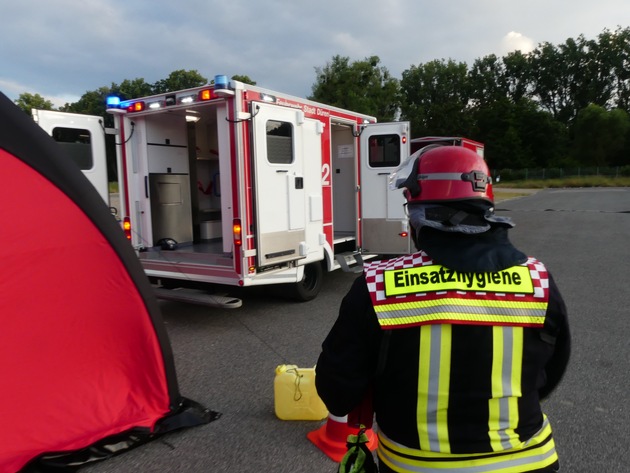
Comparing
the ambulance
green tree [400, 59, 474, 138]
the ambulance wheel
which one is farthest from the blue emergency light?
green tree [400, 59, 474, 138]

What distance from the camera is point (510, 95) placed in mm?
86188

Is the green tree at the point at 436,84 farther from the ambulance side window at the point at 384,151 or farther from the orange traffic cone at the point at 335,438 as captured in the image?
the orange traffic cone at the point at 335,438

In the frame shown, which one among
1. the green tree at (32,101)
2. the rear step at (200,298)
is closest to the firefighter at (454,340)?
the rear step at (200,298)

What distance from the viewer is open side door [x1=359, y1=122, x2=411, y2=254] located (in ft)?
26.8

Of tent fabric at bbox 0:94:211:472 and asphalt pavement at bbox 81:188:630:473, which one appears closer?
tent fabric at bbox 0:94:211:472

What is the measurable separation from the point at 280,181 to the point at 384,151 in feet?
8.53

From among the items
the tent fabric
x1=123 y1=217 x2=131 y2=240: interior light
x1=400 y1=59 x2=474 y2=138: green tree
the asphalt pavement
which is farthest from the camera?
x1=400 y1=59 x2=474 y2=138: green tree

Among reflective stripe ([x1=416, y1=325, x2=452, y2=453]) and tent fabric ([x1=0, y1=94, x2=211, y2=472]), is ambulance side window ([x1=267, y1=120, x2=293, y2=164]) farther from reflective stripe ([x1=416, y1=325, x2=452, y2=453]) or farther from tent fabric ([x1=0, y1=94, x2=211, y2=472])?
reflective stripe ([x1=416, y1=325, x2=452, y2=453])

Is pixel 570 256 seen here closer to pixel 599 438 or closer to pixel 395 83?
pixel 599 438

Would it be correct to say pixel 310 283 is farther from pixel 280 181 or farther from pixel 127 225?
pixel 127 225

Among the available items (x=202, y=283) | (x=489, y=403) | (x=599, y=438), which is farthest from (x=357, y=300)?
(x=202, y=283)

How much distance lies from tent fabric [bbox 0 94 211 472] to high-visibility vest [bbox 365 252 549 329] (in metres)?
2.58

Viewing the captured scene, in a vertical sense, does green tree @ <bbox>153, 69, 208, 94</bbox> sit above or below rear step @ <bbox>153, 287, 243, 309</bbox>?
above

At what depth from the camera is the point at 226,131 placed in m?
5.91
